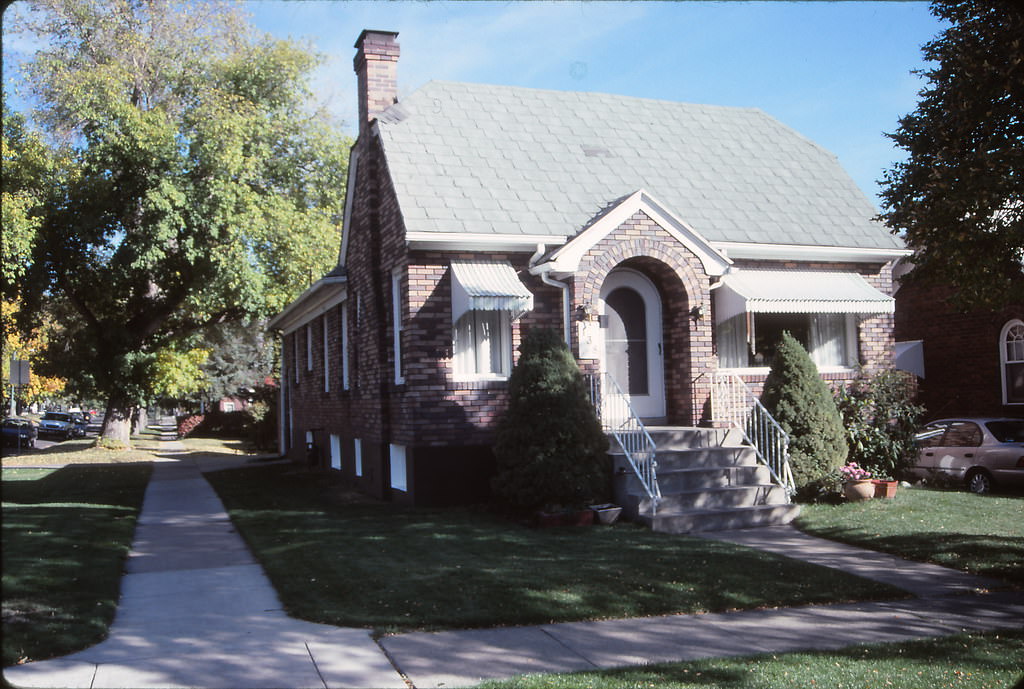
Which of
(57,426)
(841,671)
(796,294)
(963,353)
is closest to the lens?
(841,671)

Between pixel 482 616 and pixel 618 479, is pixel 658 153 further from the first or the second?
pixel 482 616

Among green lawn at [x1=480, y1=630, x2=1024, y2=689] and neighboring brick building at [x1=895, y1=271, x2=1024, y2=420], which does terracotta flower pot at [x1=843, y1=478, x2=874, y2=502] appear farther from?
neighboring brick building at [x1=895, y1=271, x2=1024, y2=420]

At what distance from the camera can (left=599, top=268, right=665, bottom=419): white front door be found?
14391 millimetres

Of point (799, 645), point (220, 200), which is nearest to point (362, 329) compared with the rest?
point (799, 645)

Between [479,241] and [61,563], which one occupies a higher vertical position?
[479,241]

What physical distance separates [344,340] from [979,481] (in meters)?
11.9

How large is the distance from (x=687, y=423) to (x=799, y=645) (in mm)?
7810

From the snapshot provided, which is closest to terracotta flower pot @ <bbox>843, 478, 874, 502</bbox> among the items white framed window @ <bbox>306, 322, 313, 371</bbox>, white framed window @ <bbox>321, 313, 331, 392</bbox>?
white framed window @ <bbox>321, 313, 331, 392</bbox>

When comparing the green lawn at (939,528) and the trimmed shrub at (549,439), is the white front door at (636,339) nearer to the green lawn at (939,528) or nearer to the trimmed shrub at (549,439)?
the trimmed shrub at (549,439)

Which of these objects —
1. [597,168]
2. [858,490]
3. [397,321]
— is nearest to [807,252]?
[597,168]

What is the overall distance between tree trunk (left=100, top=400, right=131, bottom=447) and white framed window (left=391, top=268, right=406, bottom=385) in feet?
72.9

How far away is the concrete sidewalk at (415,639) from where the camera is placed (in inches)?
230

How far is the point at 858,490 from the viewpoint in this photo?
1249 cm

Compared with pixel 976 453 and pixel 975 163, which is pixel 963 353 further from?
pixel 975 163
